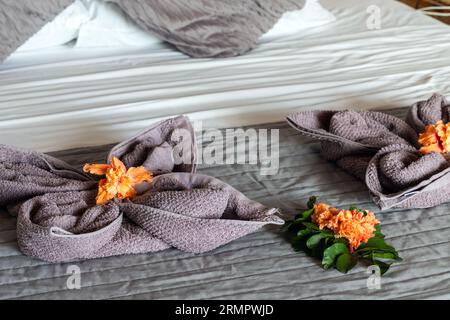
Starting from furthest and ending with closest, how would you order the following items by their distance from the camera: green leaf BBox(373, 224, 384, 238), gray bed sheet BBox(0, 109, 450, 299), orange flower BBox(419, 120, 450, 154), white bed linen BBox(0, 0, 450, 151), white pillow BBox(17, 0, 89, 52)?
white pillow BBox(17, 0, 89, 52) < white bed linen BBox(0, 0, 450, 151) < orange flower BBox(419, 120, 450, 154) < green leaf BBox(373, 224, 384, 238) < gray bed sheet BBox(0, 109, 450, 299)

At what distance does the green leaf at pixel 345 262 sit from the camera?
89 cm

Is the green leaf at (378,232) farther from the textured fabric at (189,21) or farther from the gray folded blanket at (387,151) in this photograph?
the textured fabric at (189,21)

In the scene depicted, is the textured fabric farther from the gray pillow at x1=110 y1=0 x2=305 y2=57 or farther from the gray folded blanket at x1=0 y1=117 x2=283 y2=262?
the gray folded blanket at x1=0 y1=117 x2=283 y2=262

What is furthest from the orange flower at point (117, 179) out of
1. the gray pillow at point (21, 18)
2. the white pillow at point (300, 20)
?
the white pillow at point (300, 20)

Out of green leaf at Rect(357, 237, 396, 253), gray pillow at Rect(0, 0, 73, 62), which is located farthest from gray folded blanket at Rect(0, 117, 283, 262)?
gray pillow at Rect(0, 0, 73, 62)

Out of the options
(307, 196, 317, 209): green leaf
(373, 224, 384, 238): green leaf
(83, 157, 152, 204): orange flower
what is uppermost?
(83, 157, 152, 204): orange flower

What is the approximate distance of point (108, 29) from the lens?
5.79 ft

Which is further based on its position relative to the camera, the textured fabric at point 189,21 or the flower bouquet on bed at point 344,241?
the textured fabric at point 189,21

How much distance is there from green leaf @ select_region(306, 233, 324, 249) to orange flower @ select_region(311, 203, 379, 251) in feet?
0.05

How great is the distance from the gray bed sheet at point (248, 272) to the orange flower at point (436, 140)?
10 cm

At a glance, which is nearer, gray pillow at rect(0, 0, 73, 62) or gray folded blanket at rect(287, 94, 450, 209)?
gray folded blanket at rect(287, 94, 450, 209)

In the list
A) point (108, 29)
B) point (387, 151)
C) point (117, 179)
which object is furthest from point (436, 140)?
point (108, 29)

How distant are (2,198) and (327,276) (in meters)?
0.54

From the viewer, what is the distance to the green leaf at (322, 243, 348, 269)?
90 cm
